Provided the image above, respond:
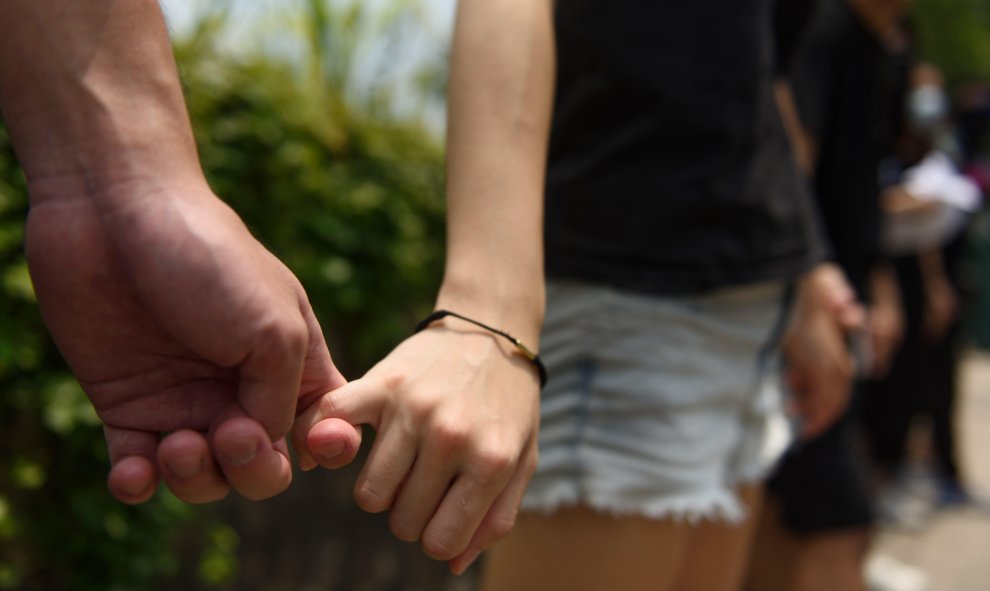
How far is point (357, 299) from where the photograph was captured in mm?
2555

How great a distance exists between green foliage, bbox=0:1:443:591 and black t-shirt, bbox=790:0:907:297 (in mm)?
1140

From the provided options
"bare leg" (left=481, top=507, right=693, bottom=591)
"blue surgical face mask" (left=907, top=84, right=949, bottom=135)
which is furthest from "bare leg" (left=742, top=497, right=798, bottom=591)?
"blue surgical face mask" (left=907, top=84, right=949, bottom=135)

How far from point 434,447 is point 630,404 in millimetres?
561

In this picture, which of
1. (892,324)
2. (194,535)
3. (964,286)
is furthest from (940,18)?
(194,535)

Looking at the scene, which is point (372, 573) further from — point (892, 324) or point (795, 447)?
point (892, 324)

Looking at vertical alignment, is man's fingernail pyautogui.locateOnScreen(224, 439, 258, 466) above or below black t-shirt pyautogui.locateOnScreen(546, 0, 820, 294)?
above

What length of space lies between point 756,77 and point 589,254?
14.8 inches

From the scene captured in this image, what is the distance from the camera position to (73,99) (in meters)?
0.68

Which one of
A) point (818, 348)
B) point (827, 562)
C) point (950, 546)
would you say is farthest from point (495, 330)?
point (950, 546)

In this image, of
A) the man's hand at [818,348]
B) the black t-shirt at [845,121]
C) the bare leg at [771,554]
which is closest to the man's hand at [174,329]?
the man's hand at [818,348]

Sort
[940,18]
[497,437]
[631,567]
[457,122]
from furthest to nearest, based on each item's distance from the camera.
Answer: [940,18] < [631,567] < [457,122] < [497,437]

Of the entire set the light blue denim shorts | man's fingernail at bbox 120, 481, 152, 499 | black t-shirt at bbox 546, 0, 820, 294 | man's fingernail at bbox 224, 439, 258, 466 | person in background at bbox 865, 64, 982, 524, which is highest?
man's fingernail at bbox 224, 439, 258, 466

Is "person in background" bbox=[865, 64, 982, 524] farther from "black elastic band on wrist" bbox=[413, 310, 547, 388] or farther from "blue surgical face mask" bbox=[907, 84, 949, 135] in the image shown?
"black elastic band on wrist" bbox=[413, 310, 547, 388]

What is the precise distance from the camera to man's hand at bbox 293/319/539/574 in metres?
0.84
